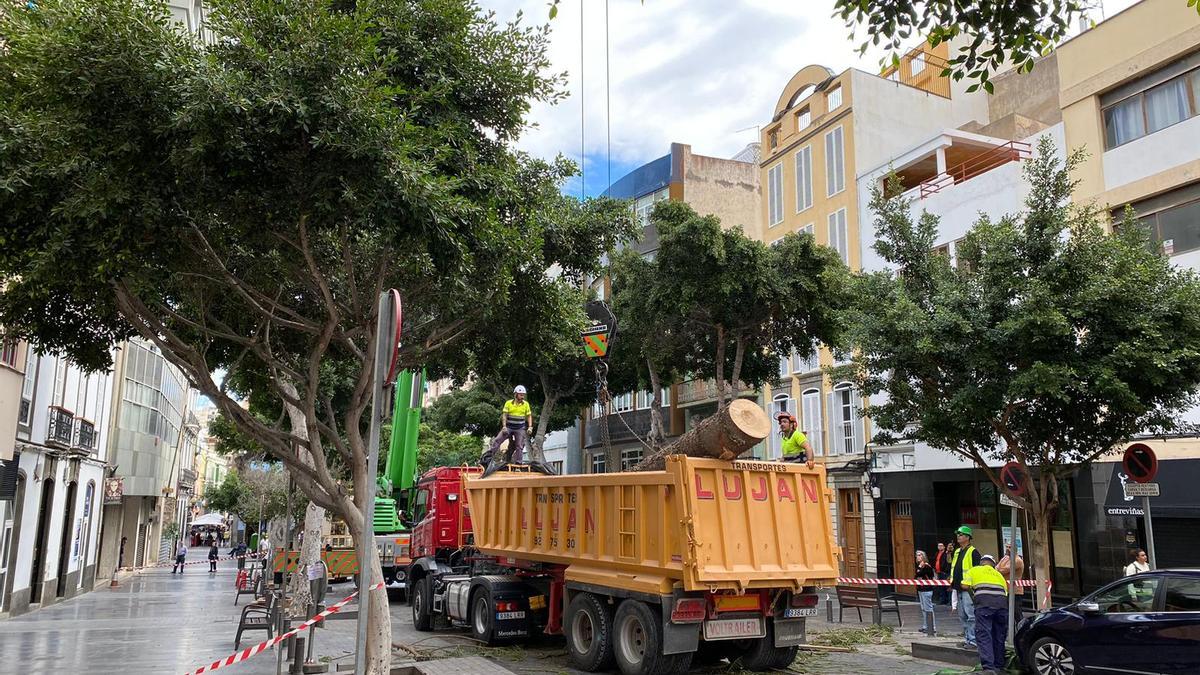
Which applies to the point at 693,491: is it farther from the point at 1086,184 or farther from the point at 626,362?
the point at 626,362

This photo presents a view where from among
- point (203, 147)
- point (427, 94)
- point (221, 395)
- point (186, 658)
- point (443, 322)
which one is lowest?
point (186, 658)

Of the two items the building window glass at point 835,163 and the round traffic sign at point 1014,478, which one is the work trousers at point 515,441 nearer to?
the round traffic sign at point 1014,478

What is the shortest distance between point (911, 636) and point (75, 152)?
13.6 meters

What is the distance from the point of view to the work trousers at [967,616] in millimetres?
12586

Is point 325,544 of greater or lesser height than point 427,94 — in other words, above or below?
below

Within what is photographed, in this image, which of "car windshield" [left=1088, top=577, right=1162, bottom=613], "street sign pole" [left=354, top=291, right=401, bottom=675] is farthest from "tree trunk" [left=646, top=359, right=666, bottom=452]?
"street sign pole" [left=354, top=291, right=401, bottom=675]

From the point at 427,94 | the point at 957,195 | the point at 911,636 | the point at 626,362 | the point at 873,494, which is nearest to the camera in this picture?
the point at 427,94

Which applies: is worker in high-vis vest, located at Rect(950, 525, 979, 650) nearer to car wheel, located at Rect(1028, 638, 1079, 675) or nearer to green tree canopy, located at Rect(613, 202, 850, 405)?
car wheel, located at Rect(1028, 638, 1079, 675)

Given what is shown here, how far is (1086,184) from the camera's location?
60.4 ft

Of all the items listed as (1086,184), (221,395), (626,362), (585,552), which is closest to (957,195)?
(1086,184)

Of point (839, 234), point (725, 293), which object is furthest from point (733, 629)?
point (839, 234)

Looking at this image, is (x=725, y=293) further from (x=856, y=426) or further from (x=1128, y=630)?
(x=1128, y=630)

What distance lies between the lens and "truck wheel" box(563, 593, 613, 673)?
10.5 m

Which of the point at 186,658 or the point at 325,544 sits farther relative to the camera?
the point at 325,544
